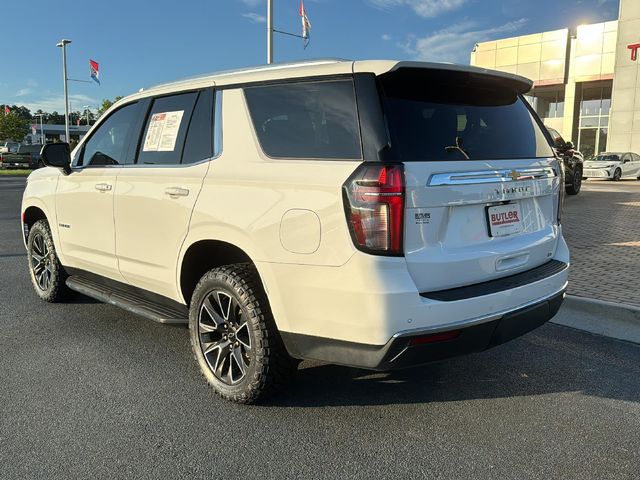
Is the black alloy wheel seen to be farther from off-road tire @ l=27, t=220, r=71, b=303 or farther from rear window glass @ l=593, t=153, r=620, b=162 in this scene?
rear window glass @ l=593, t=153, r=620, b=162

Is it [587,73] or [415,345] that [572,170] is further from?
[587,73]

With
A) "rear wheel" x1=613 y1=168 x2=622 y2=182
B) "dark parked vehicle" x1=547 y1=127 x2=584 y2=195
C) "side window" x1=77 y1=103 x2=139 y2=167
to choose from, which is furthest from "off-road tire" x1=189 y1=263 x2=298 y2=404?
"rear wheel" x1=613 y1=168 x2=622 y2=182

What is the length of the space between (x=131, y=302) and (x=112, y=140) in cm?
134

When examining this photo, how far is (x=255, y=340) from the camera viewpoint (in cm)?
300

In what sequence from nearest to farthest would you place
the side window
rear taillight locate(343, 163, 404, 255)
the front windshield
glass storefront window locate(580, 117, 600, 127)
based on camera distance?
rear taillight locate(343, 163, 404, 255) < the side window < the front windshield < glass storefront window locate(580, 117, 600, 127)

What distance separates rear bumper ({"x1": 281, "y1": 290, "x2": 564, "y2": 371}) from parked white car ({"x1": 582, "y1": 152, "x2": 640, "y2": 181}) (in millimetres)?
26156

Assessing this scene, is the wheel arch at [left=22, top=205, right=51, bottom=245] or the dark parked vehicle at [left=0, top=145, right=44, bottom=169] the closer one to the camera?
the wheel arch at [left=22, top=205, right=51, bottom=245]

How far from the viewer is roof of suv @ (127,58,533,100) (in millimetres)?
2715

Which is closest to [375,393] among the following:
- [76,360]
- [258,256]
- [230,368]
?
[230,368]

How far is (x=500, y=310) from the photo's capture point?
9.30 feet

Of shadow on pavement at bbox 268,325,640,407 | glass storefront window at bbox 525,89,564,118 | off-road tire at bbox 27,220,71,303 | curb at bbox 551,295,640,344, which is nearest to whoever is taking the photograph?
shadow on pavement at bbox 268,325,640,407

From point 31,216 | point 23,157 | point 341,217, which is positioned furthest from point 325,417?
point 23,157

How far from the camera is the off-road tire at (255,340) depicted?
2.99 meters

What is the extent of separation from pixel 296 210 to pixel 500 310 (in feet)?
3.86
